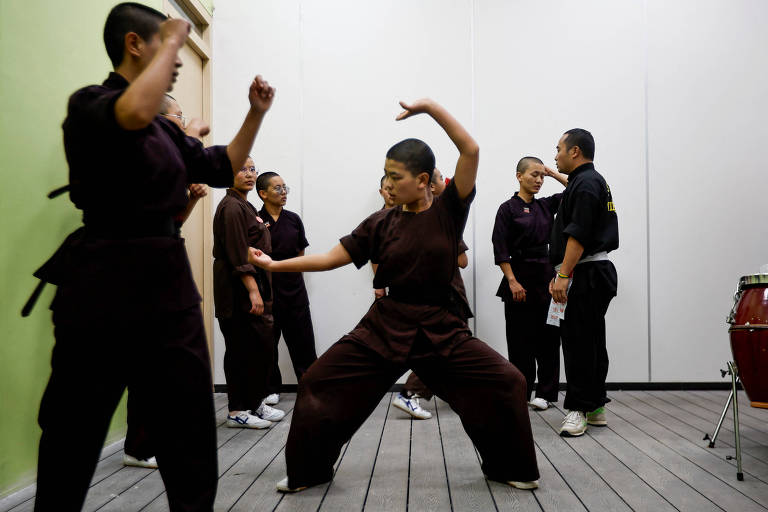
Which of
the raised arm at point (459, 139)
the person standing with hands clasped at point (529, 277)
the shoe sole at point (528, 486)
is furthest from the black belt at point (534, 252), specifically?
the shoe sole at point (528, 486)

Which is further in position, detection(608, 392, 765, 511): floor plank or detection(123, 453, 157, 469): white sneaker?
detection(123, 453, 157, 469): white sneaker

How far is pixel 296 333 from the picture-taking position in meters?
3.89

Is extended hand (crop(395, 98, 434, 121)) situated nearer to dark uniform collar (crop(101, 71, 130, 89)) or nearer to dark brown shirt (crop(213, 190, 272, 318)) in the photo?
dark uniform collar (crop(101, 71, 130, 89))

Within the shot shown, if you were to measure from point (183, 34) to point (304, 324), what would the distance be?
291 centimetres

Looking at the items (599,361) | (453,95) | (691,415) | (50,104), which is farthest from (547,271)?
(50,104)

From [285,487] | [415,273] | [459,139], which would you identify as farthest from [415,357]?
[459,139]

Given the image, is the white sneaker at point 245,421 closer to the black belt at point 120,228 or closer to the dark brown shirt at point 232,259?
the dark brown shirt at point 232,259

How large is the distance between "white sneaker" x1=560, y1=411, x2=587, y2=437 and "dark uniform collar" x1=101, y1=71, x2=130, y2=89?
2505 millimetres

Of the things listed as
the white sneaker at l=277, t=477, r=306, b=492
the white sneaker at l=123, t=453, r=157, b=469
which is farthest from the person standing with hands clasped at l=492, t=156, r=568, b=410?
the white sneaker at l=123, t=453, r=157, b=469

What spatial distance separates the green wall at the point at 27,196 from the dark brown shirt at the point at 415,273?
1.18 m

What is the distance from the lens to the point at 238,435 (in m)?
2.92

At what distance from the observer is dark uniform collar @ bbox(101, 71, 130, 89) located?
1265 millimetres

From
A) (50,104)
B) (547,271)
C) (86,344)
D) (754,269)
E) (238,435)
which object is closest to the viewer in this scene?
(86,344)

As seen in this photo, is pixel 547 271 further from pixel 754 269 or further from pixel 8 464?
pixel 8 464
